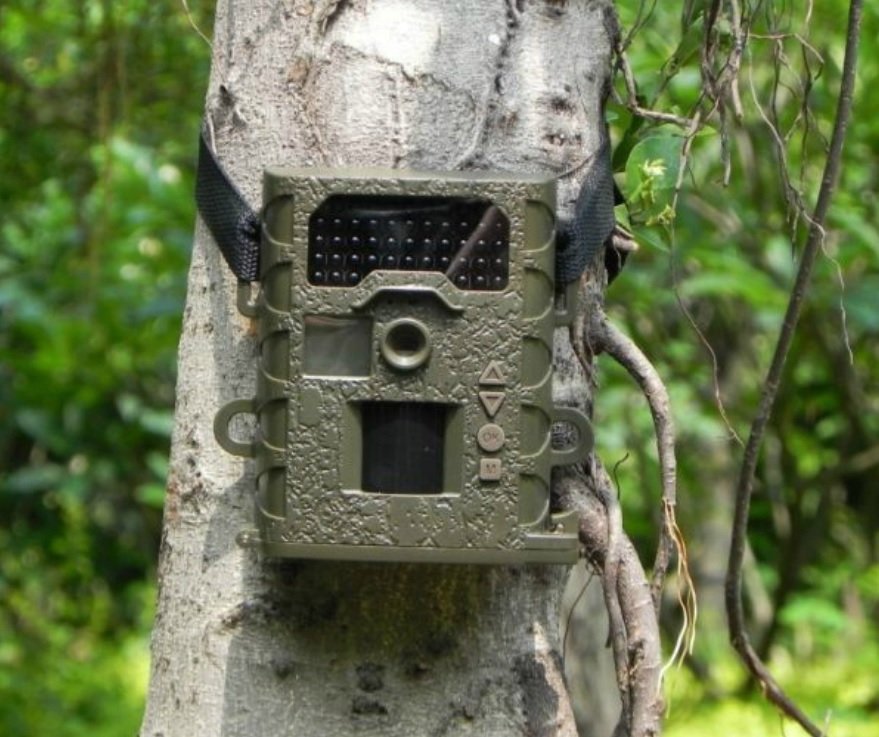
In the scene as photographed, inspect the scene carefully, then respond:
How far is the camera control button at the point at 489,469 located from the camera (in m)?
1.54

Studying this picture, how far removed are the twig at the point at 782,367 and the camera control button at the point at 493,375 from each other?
1.60 ft

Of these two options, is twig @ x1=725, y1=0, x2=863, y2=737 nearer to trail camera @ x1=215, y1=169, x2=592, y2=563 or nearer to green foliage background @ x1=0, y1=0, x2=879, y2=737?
trail camera @ x1=215, y1=169, x2=592, y2=563

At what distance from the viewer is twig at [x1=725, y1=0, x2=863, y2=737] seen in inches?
76.9

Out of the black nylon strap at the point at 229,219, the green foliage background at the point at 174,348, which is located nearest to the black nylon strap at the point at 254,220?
the black nylon strap at the point at 229,219

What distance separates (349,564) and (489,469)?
0.18m

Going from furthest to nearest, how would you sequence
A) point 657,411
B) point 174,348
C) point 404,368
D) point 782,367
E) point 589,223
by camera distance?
point 174,348
point 782,367
point 657,411
point 589,223
point 404,368

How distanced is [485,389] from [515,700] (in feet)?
1.05

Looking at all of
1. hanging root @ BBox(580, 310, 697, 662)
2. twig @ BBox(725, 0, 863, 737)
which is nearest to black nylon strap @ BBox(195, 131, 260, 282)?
hanging root @ BBox(580, 310, 697, 662)

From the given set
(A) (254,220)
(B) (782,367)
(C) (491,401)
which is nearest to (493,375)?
(C) (491,401)

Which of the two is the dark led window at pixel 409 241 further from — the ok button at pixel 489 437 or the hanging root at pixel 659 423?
the hanging root at pixel 659 423

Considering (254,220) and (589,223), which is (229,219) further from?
(589,223)

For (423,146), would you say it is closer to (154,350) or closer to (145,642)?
(154,350)

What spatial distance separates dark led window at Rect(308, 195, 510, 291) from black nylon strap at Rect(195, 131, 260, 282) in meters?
0.09

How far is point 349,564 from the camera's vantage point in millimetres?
1606
